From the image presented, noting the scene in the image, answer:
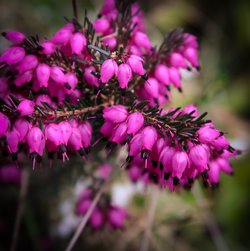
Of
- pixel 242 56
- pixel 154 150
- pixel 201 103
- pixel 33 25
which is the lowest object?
pixel 154 150

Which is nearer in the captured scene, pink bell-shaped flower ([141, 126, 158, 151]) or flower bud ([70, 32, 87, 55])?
pink bell-shaped flower ([141, 126, 158, 151])

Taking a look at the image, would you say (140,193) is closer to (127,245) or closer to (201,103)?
(127,245)

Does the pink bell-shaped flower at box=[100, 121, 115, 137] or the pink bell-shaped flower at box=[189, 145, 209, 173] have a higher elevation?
the pink bell-shaped flower at box=[100, 121, 115, 137]

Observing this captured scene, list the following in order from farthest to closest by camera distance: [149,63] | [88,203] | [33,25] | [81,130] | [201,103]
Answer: [33,25]
[201,103]
[88,203]
[149,63]
[81,130]

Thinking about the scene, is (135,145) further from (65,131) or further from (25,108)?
(25,108)

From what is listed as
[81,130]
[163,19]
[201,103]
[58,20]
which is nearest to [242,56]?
[163,19]

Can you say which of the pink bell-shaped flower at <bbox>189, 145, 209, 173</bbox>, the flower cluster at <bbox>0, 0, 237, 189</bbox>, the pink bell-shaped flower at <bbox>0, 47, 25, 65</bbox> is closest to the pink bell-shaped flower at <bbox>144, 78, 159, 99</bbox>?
the flower cluster at <bbox>0, 0, 237, 189</bbox>

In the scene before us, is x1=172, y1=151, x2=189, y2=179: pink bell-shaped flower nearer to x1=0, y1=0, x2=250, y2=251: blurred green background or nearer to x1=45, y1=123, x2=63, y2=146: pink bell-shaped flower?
x1=45, y1=123, x2=63, y2=146: pink bell-shaped flower
